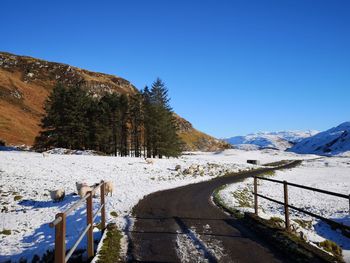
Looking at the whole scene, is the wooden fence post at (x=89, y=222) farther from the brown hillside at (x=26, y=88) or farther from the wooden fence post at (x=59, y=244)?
the brown hillside at (x=26, y=88)

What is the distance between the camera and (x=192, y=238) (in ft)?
35.9

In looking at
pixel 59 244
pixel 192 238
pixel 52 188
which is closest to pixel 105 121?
pixel 52 188

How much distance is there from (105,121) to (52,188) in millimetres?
44004

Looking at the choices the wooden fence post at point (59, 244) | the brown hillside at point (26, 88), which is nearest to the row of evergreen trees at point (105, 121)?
the brown hillside at point (26, 88)

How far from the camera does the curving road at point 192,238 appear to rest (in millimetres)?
9078

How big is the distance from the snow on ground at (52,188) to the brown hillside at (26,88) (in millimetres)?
50165

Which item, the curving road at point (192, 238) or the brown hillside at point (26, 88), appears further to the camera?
the brown hillside at point (26, 88)

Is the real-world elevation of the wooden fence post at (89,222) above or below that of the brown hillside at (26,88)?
below

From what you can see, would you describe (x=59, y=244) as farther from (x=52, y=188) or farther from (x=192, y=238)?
(x=52, y=188)

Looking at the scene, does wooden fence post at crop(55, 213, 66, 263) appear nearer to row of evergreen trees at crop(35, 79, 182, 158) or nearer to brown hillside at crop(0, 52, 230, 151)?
row of evergreen trees at crop(35, 79, 182, 158)

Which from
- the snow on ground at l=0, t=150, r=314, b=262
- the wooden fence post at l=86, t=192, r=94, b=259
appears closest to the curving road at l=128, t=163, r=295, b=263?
the wooden fence post at l=86, t=192, r=94, b=259

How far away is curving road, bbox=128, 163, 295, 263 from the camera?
29.8 ft

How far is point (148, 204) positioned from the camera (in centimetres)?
1844

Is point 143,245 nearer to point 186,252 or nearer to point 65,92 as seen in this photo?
point 186,252
